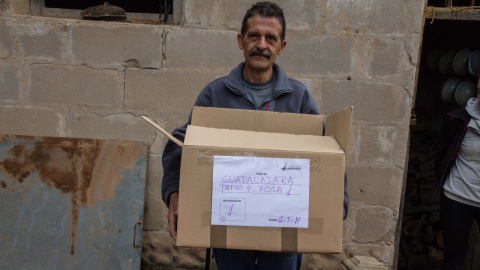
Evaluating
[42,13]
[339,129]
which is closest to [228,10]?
[42,13]

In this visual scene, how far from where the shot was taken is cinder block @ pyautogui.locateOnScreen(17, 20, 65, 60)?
2.61 m

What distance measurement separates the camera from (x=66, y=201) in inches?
96.2

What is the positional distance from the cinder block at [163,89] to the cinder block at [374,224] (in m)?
1.32

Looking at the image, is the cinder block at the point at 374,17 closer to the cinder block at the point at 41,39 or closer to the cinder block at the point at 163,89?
the cinder block at the point at 163,89

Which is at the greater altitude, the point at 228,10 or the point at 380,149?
the point at 228,10

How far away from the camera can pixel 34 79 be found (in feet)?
8.68

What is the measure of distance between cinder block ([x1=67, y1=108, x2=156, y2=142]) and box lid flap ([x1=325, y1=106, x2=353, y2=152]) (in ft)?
5.01

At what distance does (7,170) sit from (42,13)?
1.09 m

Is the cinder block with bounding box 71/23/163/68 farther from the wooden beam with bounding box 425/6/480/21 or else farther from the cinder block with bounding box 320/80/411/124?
the wooden beam with bounding box 425/6/480/21

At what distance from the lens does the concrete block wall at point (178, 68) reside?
2.64 metres

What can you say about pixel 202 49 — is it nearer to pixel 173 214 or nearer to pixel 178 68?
pixel 178 68

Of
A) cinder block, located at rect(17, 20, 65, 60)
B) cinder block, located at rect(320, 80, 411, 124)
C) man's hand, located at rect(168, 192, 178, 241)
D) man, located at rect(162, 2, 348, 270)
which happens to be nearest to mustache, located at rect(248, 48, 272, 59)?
man, located at rect(162, 2, 348, 270)

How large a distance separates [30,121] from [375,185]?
7.33 feet

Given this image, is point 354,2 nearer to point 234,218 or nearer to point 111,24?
point 111,24
